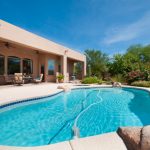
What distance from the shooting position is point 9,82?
1476 centimetres

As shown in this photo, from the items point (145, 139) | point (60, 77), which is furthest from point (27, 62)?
point (145, 139)

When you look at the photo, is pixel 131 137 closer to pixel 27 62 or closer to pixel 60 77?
pixel 27 62

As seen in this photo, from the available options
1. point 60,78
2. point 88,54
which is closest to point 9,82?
point 60,78

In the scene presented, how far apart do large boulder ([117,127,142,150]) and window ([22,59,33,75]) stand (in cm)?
1492

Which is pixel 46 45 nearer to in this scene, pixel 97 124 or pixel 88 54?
pixel 97 124

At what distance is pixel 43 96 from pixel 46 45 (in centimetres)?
791

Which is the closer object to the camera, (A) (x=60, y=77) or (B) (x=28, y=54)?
(B) (x=28, y=54)

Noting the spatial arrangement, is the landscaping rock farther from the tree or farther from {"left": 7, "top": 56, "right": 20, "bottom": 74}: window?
the tree

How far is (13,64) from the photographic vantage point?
15.3 m

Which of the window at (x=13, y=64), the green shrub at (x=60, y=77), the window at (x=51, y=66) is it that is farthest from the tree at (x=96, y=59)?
the window at (x=13, y=64)

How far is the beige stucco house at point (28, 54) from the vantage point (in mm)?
11789

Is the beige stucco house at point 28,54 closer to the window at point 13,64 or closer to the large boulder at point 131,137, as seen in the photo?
the window at point 13,64

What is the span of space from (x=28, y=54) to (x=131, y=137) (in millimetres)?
15682

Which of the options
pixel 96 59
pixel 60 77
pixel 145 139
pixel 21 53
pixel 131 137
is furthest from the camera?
pixel 96 59
